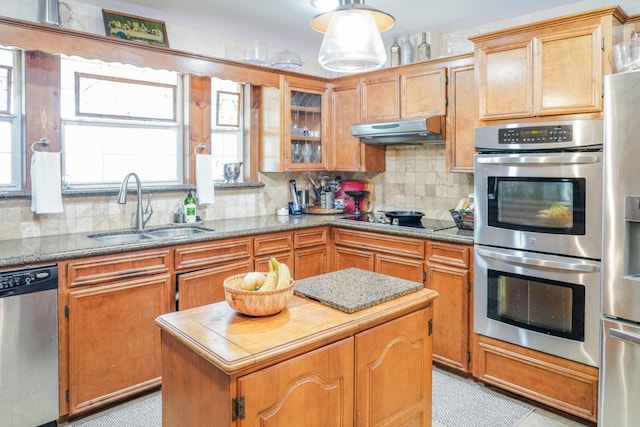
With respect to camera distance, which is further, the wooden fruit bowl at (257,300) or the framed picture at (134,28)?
the framed picture at (134,28)

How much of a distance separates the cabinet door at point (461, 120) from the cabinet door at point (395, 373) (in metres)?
1.75

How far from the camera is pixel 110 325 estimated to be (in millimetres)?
2584

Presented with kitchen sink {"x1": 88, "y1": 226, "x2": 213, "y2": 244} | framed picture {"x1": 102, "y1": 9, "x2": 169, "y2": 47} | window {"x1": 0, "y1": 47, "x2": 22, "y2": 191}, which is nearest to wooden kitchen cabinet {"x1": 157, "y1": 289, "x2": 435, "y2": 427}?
kitchen sink {"x1": 88, "y1": 226, "x2": 213, "y2": 244}

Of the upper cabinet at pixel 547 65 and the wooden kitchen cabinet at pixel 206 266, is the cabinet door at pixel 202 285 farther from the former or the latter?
the upper cabinet at pixel 547 65

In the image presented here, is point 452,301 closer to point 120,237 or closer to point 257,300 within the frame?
point 257,300

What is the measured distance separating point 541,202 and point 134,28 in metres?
2.94

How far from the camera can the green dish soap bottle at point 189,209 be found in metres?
3.52

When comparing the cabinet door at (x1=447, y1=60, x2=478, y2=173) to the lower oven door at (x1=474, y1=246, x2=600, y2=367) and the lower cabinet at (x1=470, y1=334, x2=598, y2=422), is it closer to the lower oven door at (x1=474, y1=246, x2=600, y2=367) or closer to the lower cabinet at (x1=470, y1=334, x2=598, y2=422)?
the lower oven door at (x1=474, y1=246, x2=600, y2=367)

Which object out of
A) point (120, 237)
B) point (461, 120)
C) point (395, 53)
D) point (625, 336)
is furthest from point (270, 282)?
point (395, 53)

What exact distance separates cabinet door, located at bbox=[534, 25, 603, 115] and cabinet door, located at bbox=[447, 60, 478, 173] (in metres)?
0.63

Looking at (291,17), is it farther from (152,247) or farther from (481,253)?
(481,253)

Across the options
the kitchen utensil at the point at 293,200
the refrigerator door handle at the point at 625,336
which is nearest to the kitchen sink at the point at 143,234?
the kitchen utensil at the point at 293,200

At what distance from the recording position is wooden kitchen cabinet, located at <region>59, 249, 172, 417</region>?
96.3 inches

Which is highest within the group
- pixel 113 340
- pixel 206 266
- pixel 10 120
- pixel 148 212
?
pixel 10 120
